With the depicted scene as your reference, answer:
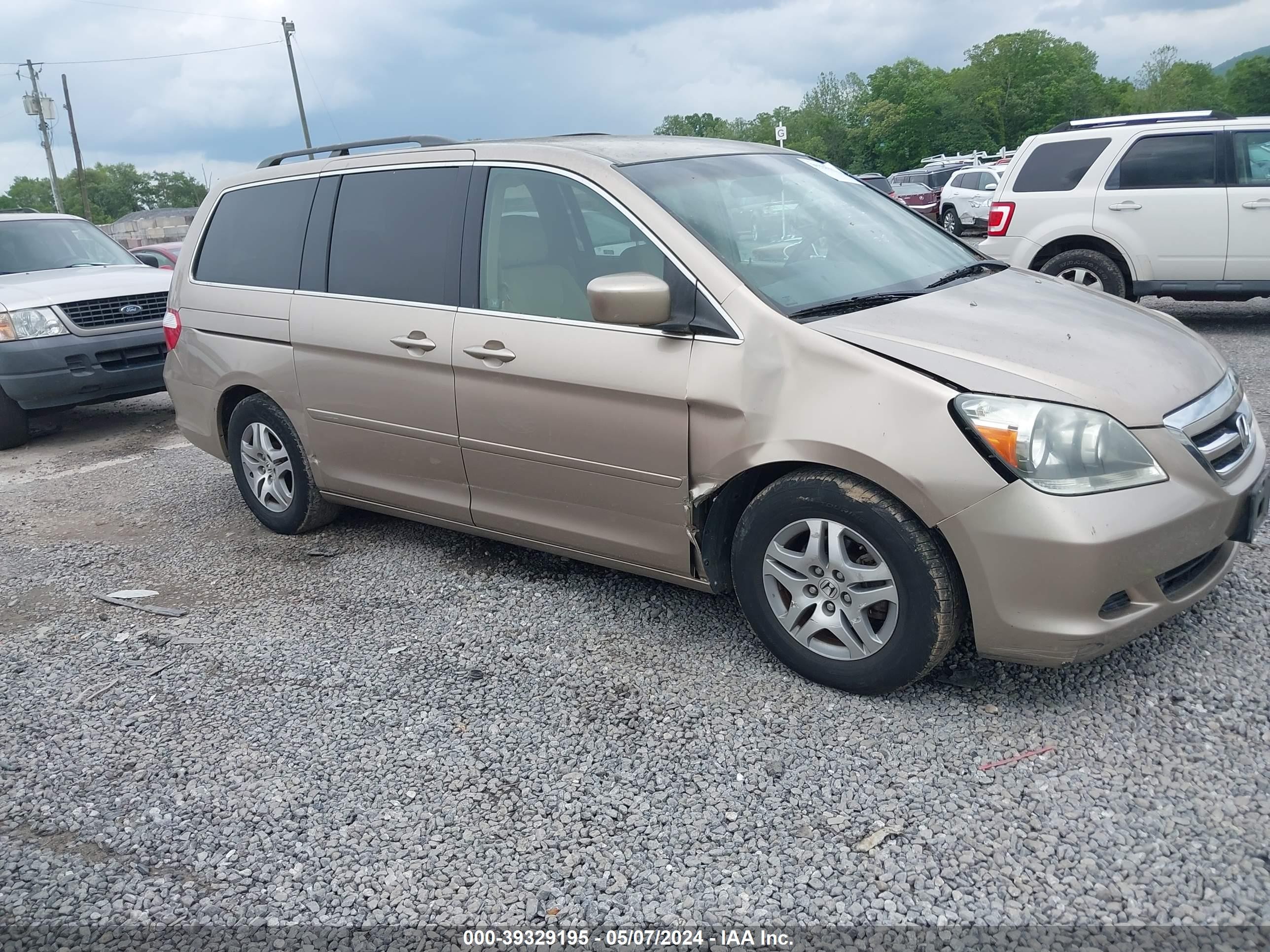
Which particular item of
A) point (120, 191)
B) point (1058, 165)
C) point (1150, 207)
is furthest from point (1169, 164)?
point (120, 191)

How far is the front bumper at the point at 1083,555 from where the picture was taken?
9.32ft

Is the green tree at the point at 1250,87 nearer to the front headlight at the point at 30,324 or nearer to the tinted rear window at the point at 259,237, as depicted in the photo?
the front headlight at the point at 30,324

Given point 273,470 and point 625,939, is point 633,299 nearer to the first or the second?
point 625,939

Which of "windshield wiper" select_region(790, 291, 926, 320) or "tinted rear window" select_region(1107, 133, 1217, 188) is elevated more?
"tinted rear window" select_region(1107, 133, 1217, 188)

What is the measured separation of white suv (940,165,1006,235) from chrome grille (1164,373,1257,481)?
74.5ft

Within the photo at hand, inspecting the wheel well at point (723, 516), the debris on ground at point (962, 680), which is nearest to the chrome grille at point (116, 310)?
the wheel well at point (723, 516)

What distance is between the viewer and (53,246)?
9.42 m

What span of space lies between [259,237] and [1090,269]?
730 centimetres

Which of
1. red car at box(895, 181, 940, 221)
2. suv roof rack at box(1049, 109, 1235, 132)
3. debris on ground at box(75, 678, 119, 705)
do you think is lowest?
red car at box(895, 181, 940, 221)

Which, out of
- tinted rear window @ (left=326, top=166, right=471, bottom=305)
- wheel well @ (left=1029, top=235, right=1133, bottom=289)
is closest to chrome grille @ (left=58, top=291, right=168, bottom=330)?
tinted rear window @ (left=326, top=166, right=471, bottom=305)

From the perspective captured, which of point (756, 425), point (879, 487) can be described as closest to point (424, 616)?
point (756, 425)

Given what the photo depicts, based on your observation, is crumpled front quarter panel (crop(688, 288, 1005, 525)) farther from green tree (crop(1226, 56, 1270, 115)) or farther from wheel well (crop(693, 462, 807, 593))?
green tree (crop(1226, 56, 1270, 115))

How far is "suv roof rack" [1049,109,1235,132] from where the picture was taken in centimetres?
921

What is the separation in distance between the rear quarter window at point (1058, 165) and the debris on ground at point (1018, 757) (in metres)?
7.63
